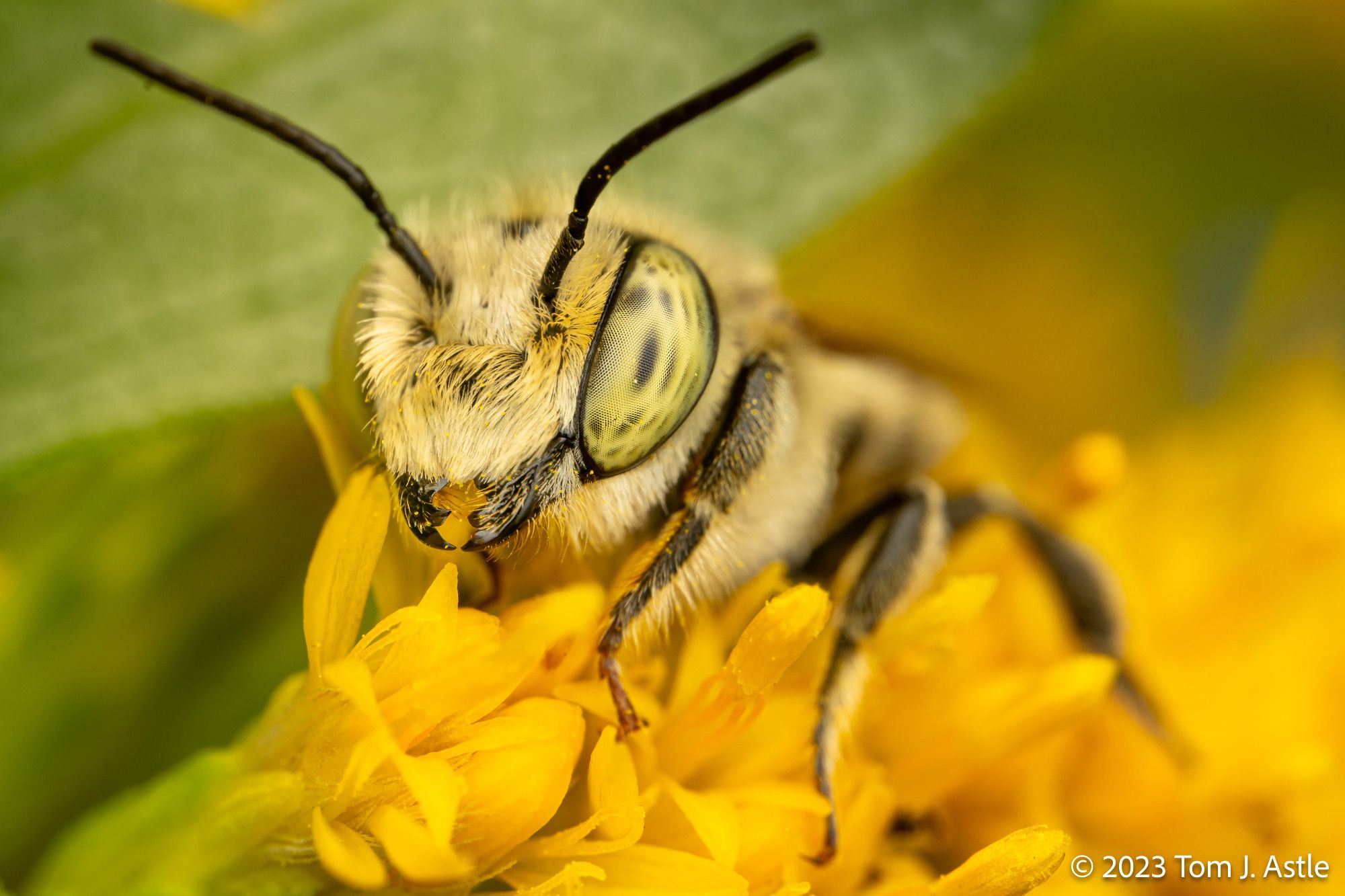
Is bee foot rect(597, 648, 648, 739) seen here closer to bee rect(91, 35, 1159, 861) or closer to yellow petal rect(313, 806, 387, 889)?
bee rect(91, 35, 1159, 861)

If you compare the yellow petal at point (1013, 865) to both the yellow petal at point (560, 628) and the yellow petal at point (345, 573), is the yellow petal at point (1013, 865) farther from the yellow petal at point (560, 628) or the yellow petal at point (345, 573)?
the yellow petal at point (345, 573)

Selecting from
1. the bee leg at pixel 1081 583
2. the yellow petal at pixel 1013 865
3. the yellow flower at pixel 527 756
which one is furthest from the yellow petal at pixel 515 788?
the bee leg at pixel 1081 583

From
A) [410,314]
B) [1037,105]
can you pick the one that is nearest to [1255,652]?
[1037,105]

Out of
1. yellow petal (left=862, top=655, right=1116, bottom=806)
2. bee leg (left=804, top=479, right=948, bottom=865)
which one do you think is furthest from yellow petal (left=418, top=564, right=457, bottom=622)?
yellow petal (left=862, top=655, right=1116, bottom=806)

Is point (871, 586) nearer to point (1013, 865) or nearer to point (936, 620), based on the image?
point (936, 620)

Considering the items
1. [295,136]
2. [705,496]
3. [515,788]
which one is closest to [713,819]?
[515,788]

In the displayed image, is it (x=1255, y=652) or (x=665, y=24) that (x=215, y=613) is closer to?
(x=665, y=24)
